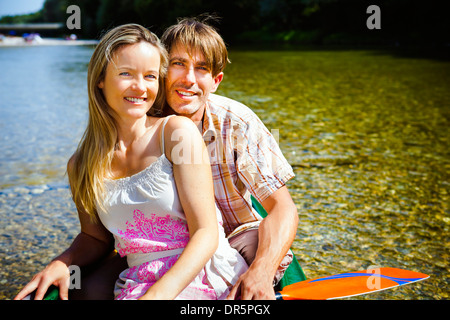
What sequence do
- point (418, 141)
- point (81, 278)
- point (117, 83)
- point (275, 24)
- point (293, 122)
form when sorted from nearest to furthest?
point (117, 83)
point (81, 278)
point (418, 141)
point (293, 122)
point (275, 24)

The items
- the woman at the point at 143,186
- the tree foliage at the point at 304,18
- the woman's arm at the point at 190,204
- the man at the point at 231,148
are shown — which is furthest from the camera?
the tree foliage at the point at 304,18

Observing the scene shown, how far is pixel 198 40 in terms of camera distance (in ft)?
7.52

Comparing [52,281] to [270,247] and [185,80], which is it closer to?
[270,247]

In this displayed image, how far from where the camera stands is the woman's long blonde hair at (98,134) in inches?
73.2

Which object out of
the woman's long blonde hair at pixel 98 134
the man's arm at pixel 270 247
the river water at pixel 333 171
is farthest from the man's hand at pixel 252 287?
the river water at pixel 333 171

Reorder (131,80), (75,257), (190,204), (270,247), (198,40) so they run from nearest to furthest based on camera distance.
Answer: (190,204)
(131,80)
(75,257)
(270,247)
(198,40)

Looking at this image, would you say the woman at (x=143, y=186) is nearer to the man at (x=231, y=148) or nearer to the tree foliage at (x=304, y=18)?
the man at (x=231, y=148)

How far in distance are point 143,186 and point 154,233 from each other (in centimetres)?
19

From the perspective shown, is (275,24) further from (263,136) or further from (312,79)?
(263,136)

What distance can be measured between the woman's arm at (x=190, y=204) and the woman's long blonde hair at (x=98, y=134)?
0.85 ft

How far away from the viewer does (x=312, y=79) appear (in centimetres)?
1390

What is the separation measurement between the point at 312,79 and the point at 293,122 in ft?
19.5

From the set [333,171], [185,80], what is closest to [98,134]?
[185,80]
